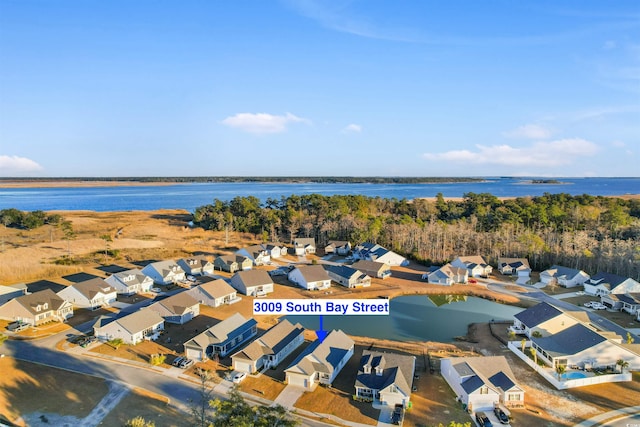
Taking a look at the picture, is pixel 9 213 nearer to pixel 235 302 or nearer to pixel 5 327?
pixel 5 327

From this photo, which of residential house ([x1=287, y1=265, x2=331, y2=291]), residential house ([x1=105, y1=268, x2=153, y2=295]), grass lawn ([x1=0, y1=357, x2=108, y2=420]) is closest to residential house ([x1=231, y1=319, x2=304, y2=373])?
grass lawn ([x1=0, y1=357, x2=108, y2=420])

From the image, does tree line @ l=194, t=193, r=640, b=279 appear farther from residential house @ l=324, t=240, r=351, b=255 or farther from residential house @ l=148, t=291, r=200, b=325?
residential house @ l=148, t=291, r=200, b=325

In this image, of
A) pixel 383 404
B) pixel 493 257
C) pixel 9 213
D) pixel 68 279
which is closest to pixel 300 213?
pixel 493 257

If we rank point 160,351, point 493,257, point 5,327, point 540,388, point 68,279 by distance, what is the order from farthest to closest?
point 493,257, point 68,279, point 5,327, point 160,351, point 540,388

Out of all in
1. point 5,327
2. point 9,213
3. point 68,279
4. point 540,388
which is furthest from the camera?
point 9,213

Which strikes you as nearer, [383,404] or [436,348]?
[383,404]

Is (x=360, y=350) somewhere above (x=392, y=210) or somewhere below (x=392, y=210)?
below

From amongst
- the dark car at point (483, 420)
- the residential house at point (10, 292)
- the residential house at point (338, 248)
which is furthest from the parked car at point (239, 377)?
the residential house at point (338, 248)
